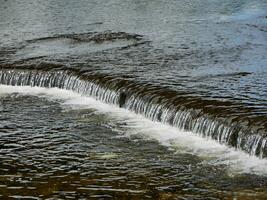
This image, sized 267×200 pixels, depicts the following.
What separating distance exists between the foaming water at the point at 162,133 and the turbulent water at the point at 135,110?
0.03 meters

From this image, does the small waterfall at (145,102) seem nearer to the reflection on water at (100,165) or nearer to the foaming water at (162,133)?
Answer: the foaming water at (162,133)

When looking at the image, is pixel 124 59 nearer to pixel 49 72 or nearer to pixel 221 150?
pixel 49 72

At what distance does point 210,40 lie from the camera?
66.6 feet

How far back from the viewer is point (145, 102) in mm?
14297

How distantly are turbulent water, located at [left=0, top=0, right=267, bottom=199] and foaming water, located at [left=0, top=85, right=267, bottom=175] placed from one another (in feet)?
0.09

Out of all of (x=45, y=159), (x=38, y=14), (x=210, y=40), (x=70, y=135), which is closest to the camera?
(x=45, y=159)

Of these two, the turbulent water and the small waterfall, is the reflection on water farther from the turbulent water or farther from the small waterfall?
the small waterfall

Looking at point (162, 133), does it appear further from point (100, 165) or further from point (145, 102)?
point (100, 165)

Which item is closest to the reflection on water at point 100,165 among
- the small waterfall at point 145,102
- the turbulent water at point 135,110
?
the turbulent water at point 135,110

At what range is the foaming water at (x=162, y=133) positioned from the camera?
11.1 metres

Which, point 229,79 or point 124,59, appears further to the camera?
point 124,59

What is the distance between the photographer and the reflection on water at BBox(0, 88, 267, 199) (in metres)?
9.97

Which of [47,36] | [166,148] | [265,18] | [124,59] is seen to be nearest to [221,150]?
[166,148]

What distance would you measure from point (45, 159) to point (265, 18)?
1576cm
